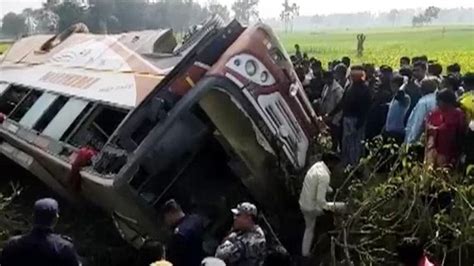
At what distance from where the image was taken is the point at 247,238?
5.66 metres

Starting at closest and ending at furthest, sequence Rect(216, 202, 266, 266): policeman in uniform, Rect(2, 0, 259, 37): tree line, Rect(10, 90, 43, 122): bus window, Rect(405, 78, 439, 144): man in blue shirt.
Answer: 1. Rect(216, 202, 266, 266): policeman in uniform
2. Rect(405, 78, 439, 144): man in blue shirt
3. Rect(10, 90, 43, 122): bus window
4. Rect(2, 0, 259, 37): tree line

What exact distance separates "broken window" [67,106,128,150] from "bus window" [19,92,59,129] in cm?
109

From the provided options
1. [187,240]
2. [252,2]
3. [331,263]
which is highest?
[187,240]

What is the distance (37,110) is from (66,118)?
3.08 ft

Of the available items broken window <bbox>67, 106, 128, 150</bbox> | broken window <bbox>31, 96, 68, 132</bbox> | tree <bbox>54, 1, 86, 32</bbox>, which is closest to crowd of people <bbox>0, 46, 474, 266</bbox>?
broken window <bbox>67, 106, 128, 150</bbox>

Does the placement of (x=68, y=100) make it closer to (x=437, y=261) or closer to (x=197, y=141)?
(x=197, y=141)

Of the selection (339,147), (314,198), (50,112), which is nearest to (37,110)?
(50,112)

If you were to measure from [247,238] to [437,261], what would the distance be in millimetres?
1574

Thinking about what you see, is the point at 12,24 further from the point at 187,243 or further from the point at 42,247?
the point at 42,247

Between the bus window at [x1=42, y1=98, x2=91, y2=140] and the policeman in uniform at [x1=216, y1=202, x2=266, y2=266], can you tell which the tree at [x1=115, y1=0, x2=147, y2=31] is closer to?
the bus window at [x1=42, y1=98, x2=91, y2=140]

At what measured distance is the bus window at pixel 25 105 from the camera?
9994mm

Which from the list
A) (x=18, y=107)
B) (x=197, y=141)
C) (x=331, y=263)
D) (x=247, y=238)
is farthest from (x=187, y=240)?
(x=18, y=107)

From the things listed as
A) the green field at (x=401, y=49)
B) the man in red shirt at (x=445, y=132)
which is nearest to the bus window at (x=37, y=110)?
the man in red shirt at (x=445, y=132)

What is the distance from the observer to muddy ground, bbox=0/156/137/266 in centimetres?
793
